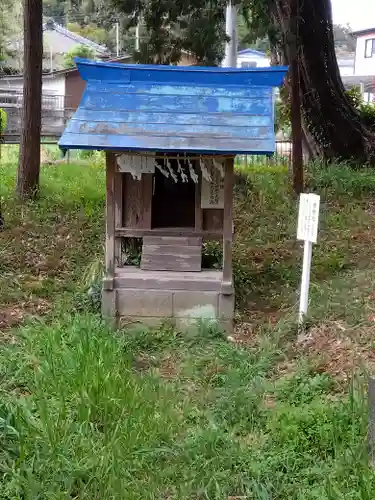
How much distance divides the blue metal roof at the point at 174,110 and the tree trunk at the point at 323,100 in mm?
6988

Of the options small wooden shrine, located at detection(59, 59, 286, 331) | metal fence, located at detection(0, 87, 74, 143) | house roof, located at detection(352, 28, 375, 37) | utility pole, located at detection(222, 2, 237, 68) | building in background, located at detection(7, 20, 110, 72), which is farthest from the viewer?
house roof, located at detection(352, 28, 375, 37)

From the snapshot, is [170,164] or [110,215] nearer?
[110,215]

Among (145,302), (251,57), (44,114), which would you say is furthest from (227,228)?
(251,57)

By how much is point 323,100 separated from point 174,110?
789 cm

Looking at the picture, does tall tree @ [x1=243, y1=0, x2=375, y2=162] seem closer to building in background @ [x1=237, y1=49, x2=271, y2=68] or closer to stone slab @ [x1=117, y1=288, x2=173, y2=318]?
stone slab @ [x1=117, y1=288, x2=173, y2=318]

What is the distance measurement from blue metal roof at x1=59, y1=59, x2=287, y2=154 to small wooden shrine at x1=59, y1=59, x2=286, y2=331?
1 centimetres

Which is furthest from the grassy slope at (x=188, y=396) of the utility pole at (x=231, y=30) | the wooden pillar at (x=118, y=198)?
the utility pole at (x=231, y=30)

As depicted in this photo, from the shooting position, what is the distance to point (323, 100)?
43.5 feet

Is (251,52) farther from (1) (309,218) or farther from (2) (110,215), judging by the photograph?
(1) (309,218)

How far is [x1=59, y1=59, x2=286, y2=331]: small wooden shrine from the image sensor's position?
603cm

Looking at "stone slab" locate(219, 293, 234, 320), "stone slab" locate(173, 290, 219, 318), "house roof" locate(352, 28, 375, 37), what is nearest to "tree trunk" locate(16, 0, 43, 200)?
"stone slab" locate(173, 290, 219, 318)

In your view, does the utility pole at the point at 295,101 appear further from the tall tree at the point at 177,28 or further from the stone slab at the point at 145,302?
the stone slab at the point at 145,302

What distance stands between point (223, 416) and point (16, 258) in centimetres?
470

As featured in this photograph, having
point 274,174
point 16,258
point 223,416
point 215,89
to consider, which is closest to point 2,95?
point 274,174
